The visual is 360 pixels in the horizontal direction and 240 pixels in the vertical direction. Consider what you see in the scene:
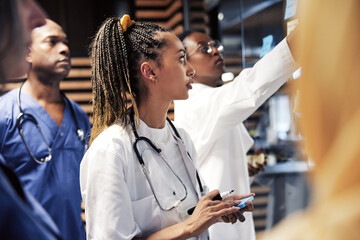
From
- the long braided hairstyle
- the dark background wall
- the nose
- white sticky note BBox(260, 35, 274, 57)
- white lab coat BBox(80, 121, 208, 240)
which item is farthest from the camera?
the dark background wall

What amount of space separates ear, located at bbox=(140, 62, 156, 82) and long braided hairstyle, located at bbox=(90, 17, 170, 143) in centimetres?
2

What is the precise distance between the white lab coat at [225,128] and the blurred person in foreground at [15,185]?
1179 millimetres

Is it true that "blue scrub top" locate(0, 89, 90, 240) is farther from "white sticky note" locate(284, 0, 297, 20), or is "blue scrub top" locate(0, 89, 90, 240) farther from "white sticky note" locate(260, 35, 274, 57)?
"white sticky note" locate(284, 0, 297, 20)

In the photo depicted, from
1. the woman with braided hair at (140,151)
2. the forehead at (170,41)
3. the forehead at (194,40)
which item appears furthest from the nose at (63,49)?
the forehead at (170,41)

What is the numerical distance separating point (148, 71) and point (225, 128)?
0.64 m

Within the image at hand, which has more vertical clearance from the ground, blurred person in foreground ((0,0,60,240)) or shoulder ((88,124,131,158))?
blurred person in foreground ((0,0,60,240))

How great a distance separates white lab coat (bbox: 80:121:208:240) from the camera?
1.41 meters

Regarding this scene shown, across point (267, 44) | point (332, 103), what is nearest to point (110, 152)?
point (332, 103)

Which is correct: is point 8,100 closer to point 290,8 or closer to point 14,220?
point 290,8

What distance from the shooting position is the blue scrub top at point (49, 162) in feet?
8.46

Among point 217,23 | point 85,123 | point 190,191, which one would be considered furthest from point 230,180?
point 217,23

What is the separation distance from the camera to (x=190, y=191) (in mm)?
1689

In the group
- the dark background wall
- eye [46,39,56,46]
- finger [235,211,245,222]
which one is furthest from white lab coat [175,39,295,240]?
the dark background wall

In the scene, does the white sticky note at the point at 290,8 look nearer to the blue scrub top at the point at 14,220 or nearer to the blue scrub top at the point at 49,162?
the blue scrub top at the point at 49,162
